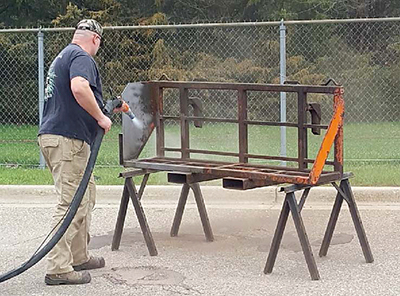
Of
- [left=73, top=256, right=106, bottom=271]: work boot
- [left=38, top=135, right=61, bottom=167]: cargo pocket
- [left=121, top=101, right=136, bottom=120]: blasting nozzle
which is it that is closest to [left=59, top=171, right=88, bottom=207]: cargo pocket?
[left=38, top=135, right=61, bottom=167]: cargo pocket

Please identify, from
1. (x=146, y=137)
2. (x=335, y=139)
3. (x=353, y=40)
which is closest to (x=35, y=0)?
(x=353, y=40)

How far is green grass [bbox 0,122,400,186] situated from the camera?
32.6ft

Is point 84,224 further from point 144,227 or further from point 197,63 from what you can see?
point 197,63

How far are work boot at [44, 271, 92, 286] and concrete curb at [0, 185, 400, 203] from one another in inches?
126

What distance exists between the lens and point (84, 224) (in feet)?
19.7

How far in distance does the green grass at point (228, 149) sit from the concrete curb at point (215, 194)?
49 cm

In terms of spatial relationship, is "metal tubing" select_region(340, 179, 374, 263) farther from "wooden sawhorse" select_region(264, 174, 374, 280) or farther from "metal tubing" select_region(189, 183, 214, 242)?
"metal tubing" select_region(189, 183, 214, 242)

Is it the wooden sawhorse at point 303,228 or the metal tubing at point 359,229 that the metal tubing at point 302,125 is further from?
the metal tubing at point 359,229

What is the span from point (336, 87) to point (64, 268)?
8.27 feet

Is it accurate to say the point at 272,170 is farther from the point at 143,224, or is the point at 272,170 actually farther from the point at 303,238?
the point at 143,224

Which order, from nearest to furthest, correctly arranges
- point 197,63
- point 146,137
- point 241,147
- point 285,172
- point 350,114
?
point 285,172 < point 241,147 < point 146,137 < point 350,114 < point 197,63

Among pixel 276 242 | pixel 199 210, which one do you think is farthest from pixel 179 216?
pixel 276 242

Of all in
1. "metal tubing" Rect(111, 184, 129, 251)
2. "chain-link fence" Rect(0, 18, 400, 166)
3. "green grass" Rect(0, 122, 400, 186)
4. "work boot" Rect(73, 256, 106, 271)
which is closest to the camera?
"work boot" Rect(73, 256, 106, 271)

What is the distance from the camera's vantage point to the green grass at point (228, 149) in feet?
32.6
